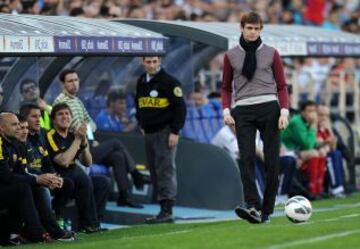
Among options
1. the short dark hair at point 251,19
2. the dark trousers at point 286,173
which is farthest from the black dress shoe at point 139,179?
the short dark hair at point 251,19

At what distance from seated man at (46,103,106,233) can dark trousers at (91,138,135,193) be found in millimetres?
1943

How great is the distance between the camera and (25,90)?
55.9ft

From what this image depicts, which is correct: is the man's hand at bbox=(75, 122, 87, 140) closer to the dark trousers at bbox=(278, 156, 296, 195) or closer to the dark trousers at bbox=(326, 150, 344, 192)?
the dark trousers at bbox=(278, 156, 296, 195)

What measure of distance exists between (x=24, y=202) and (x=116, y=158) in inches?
156

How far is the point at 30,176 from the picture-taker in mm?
14984

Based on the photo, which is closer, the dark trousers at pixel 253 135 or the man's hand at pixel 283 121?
the man's hand at pixel 283 121

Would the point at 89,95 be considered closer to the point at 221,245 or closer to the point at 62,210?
the point at 62,210

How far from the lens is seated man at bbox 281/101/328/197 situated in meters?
21.4

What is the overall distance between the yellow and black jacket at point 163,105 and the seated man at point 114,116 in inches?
84.4

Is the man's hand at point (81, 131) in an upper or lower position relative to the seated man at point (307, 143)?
upper

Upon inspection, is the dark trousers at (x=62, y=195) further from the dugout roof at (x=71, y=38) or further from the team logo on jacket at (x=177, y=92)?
the team logo on jacket at (x=177, y=92)

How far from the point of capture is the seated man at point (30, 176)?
15.0 m

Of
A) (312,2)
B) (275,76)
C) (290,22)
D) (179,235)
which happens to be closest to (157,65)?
(275,76)

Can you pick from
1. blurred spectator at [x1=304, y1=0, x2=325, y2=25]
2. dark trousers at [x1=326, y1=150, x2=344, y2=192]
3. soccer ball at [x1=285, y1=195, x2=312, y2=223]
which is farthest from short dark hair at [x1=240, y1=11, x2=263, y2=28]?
blurred spectator at [x1=304, y1=0, x2=325, y2=25]
